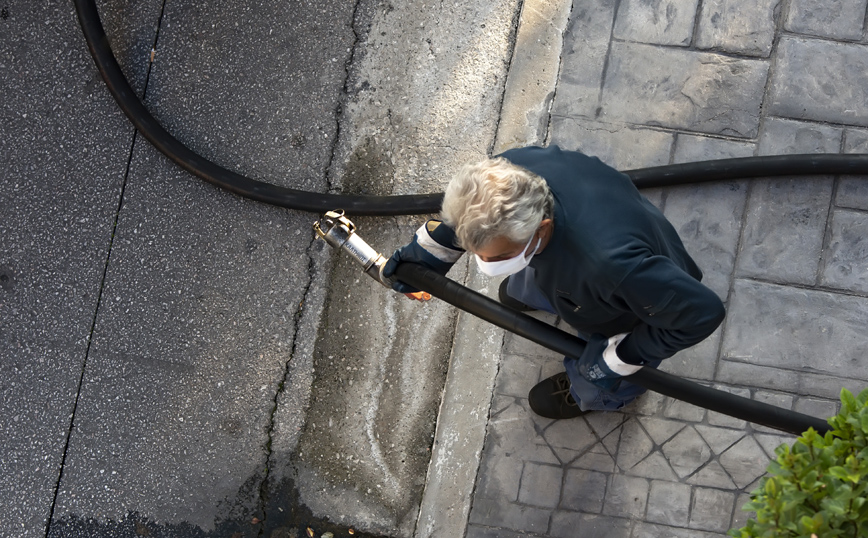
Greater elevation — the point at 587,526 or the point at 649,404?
the point at 649,404

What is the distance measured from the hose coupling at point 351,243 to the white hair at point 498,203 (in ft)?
2.73

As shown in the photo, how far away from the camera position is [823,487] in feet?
5.76

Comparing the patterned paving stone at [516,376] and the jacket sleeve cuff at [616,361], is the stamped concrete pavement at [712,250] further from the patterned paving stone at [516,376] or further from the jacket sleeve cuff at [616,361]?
the jacket sleeve cuff at [616,361]

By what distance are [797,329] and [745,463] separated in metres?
0.74

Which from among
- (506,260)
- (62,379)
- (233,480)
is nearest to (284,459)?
(233,480)

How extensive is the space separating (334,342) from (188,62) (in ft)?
A: 5.84

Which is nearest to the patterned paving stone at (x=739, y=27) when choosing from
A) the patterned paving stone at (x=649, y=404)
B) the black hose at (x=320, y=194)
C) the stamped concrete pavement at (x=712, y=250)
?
the stamped concrete pavement at (x=712, y=250)

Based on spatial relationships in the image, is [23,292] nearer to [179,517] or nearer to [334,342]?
[179,517]

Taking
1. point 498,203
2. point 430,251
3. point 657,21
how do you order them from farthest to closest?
point 657,21, point 430,251, point 498,203

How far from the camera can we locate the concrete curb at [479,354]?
362 centimetres

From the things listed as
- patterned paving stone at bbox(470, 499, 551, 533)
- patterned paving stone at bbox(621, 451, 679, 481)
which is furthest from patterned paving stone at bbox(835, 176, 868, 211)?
patterned paving stone at bbox(470, 499, 551, 533)

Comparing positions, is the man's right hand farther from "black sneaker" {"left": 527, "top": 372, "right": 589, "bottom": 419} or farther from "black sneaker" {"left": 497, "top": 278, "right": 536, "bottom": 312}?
"black sneaker" {"left": 527, "top": 372, "right": 589, "bottom": 419}

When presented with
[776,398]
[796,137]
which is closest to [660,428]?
[776,398]

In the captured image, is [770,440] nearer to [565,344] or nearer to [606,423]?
[606,423]
